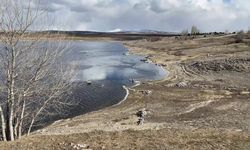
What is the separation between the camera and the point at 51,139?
68.5 feet

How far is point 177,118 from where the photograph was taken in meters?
35.9

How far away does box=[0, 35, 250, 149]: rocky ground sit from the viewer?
2008 cm

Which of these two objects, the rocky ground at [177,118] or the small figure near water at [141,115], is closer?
the rocky ground at [177,118]

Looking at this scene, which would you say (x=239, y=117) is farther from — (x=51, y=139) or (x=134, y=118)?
(x=51, y=139)

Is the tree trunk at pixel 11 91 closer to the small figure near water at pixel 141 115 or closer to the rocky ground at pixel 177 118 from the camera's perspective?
the rocky ground at pixel 177 118

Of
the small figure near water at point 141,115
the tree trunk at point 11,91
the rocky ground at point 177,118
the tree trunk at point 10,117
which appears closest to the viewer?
the rocky ground at point 177,118

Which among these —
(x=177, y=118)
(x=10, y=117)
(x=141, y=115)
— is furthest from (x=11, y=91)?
(x=141, y=115)

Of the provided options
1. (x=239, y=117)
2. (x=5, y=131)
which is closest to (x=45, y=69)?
(x=5, y=131)

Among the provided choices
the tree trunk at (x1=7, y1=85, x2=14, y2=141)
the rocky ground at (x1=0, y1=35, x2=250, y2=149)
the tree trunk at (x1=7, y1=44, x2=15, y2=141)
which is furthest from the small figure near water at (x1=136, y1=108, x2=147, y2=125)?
the tree trunk at (x1=7, y1=44, x2=15, y2=141)

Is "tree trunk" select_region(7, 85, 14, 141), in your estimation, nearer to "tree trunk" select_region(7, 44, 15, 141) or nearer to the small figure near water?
"tree trunk" select_region(7, 44, 15, 141)

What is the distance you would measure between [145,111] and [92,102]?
40.5ft

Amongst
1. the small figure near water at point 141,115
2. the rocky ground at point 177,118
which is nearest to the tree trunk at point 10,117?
the rocky ground at point 177,118

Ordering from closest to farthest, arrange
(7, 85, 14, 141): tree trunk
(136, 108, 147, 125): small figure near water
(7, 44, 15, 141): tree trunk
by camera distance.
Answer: (7, 44, 15, 141): tree trunk < (7, 85, 14, 141): tree trunk < (136, 108, 147, 125): small figure near water

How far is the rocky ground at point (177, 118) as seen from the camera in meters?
20.1
